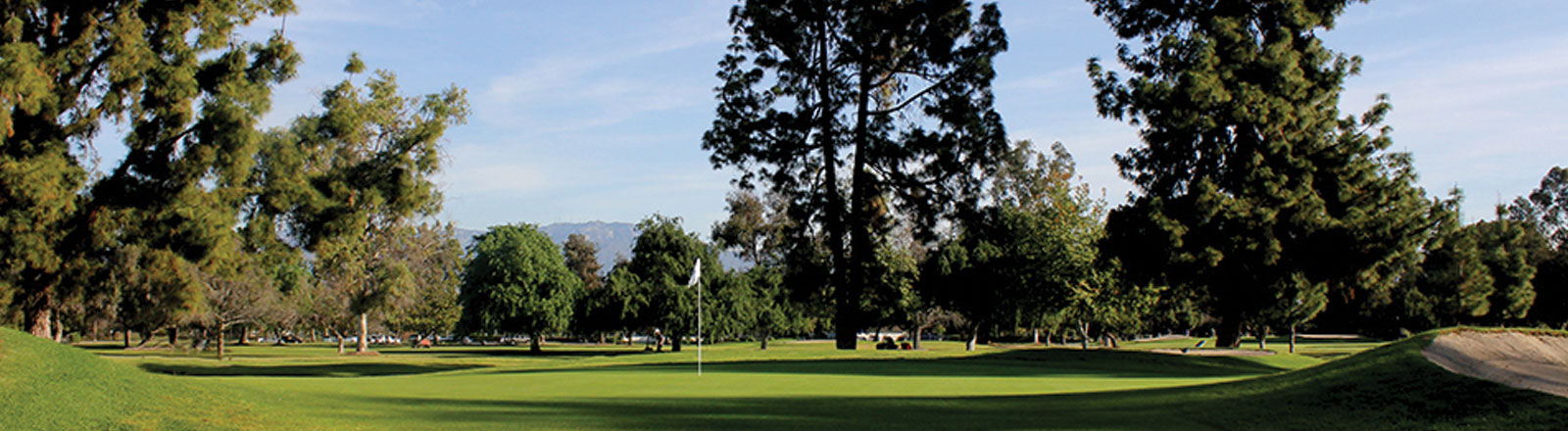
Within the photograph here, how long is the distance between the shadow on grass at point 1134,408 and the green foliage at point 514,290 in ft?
185

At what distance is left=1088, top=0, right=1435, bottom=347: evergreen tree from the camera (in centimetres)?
3266

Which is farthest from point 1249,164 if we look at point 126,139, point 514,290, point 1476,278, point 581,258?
point 581,258

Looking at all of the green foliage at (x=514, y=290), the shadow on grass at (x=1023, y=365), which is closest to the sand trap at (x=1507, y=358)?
the shadow on grass at (x=1023, y=365)

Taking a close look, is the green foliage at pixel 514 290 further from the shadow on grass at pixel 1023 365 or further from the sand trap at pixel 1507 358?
the sand trap at pixel 1507 358

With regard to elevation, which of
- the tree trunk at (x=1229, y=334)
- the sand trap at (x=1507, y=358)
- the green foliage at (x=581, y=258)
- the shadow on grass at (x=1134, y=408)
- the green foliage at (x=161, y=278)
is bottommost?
the tree trunk at (x=1229, y=334)

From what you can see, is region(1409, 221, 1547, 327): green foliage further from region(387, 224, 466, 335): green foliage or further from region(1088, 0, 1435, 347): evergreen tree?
region(387, 224, 466, 335): green foliage

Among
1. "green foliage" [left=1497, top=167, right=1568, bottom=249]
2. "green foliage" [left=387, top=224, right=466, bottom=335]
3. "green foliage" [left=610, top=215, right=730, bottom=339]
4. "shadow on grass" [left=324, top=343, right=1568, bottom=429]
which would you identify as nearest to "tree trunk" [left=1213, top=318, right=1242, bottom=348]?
"shadow on grass" [left=324, top=343, right=1568, bottom=429]

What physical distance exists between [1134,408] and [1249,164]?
24.3 metres

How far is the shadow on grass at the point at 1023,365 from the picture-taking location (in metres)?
20.9

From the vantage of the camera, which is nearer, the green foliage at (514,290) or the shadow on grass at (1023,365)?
the shadow on grass at (1023,365)

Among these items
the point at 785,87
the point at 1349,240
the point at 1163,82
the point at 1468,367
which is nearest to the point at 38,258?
the point at 785,87

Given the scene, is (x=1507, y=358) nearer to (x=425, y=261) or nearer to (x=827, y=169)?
(x=827, y=169)

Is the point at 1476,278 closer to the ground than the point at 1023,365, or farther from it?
farther from it

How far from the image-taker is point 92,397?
10.0 metres
